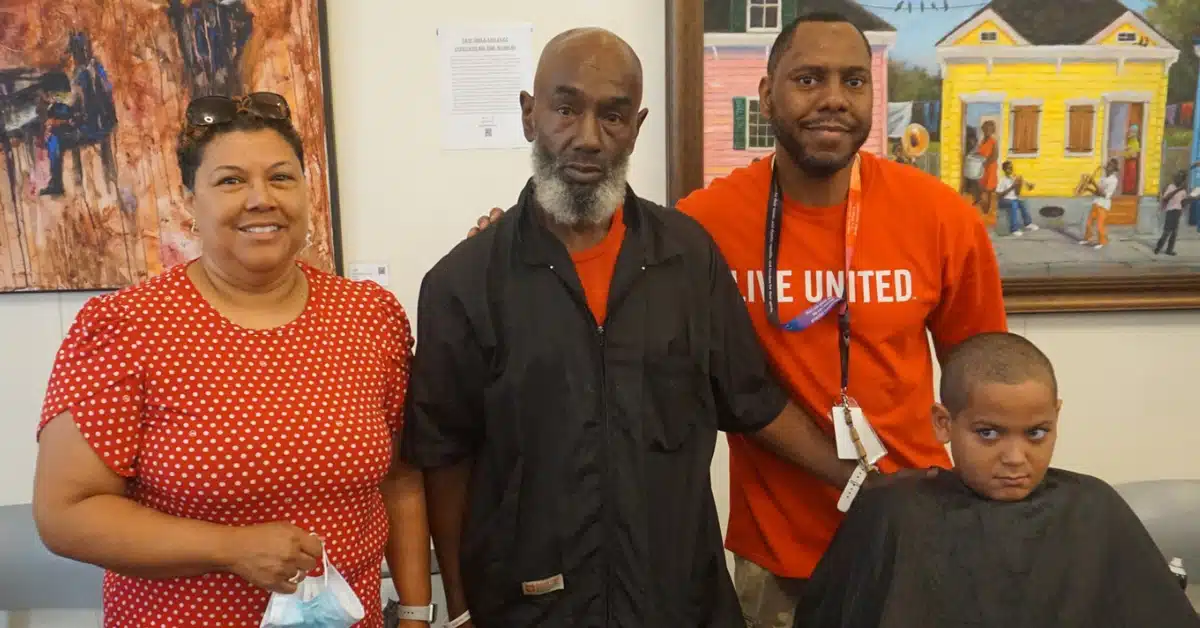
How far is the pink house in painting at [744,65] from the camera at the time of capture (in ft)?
6.66

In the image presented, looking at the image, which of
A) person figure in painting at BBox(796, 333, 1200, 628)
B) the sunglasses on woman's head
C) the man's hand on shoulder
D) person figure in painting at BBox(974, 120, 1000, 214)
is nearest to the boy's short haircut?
person figure in painting at BBox(796, 333, 1200, 628)

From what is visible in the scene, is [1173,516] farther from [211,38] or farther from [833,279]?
[211,38]

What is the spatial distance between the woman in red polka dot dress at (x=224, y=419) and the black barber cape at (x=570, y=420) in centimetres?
14

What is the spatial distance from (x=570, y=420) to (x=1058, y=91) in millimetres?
1725

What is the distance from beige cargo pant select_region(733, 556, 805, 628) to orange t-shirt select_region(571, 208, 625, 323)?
26.1 inches

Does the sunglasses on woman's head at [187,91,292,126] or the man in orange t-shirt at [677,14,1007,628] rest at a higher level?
the sunglasses on woman's head at [187,91,292,126]

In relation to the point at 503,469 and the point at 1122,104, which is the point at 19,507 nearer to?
the point at 503,469

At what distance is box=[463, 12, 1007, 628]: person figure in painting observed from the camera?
145 centimetres

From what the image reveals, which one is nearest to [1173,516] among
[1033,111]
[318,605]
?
[1033,111]

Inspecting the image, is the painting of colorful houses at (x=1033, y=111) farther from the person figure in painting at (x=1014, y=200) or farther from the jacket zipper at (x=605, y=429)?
the jacket zipper at (x=605, y=429)

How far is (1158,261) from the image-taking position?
7.33 ft

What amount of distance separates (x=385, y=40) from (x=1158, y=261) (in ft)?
7.21

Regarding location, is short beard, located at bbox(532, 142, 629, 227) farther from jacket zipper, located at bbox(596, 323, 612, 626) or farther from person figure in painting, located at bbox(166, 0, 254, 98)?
person figure in painting, located at bbox(166, 0, 254, 98)

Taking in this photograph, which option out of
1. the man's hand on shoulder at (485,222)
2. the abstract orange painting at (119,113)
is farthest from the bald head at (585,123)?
the abstract orange painting at (119,113)
